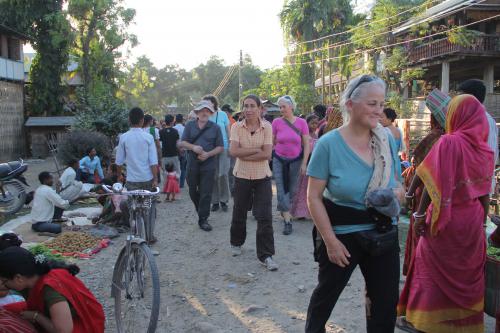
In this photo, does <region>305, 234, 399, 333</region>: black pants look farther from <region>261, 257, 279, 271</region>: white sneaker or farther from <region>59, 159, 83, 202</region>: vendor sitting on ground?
<region>59, 159, 83, 202</region>: vendor sitting on ground

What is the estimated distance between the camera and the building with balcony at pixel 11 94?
24.2 meters

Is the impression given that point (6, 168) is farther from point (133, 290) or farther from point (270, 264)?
point (133, 290)

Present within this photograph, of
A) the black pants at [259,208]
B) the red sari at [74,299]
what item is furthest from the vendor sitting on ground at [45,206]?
the red sari at [74,299]

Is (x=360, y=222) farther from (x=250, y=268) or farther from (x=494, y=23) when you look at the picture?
(x=494, y=23)

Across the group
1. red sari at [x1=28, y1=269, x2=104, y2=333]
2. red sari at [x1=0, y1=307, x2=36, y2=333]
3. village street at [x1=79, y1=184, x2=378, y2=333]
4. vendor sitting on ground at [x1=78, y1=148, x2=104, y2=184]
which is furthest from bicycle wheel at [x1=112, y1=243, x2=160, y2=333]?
vendor sitting on ground at [x1=78, y1=148, x2=104, y2=184]

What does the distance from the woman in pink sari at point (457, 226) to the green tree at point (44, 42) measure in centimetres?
2728

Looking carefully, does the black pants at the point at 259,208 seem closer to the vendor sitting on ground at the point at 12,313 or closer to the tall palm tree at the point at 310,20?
the vendor sitting on ground at the point at 12,313

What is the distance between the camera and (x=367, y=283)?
2.94 metres

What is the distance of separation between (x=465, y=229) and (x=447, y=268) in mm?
296

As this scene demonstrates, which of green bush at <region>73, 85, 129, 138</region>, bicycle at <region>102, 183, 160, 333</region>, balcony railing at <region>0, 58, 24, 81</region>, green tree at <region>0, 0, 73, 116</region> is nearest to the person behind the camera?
bicycle at <region>102, 183, 160, 333</region>

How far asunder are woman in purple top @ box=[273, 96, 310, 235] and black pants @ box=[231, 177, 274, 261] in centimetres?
143

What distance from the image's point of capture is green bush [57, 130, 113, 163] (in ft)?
48.6

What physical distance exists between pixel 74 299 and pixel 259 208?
9.49 ft

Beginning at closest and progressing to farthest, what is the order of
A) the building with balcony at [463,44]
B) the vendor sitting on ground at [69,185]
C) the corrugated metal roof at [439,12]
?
the vendor sitting on ground at [69,185] → the corrugated metal roof at [439,12] → the building with balcony at [463,44]
